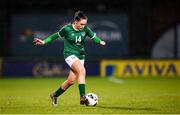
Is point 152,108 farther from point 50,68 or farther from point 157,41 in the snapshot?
point 157,41

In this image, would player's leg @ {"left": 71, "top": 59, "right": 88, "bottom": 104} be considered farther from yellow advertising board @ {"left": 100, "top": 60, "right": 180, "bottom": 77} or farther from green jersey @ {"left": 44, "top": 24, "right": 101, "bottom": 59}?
yellow advertising board @ {"left": 100, "top": 60, "right": 180, "bottom": 77}

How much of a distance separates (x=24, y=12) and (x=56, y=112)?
1861cm

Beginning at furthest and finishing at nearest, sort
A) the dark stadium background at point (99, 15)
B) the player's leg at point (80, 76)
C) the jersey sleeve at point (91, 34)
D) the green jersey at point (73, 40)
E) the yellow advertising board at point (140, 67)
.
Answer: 1. the dark stadium background at point (99, 15)
2. the yellow advertising board at point (140, 67)
3. the jersey sleeve at point (91, 34)
4. the green jersey at point (73, 40)
5. the player's leg at point (80, 76)

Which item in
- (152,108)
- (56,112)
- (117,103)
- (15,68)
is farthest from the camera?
(15,68)

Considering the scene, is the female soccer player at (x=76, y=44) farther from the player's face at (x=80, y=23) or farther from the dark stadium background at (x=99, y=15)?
the dark stadium background at (x=99, y=15)

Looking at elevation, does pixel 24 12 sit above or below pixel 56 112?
above

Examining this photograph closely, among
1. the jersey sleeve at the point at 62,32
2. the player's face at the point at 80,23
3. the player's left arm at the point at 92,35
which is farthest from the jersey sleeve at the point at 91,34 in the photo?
the jersey sleeve at the point at 62,32

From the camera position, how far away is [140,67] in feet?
95.3

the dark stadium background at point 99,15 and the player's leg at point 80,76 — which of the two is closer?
the player's leg at point 80,76

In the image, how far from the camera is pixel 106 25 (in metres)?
30.7

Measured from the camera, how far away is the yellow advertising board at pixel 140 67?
95.1ft

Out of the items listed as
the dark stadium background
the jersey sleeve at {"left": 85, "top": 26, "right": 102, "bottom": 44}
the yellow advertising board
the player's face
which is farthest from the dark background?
the player's face

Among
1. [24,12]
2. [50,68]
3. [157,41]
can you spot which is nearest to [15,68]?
[50,68]

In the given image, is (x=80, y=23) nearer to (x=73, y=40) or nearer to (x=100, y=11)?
(x=73, y=40)
